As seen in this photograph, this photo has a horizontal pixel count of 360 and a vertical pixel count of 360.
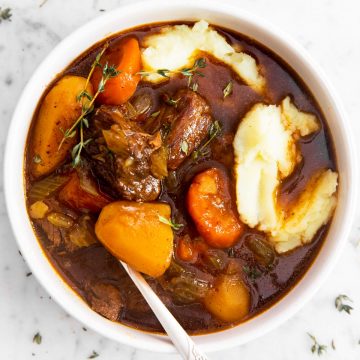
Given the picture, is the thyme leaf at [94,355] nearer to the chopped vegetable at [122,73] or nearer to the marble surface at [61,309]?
the marble surface at [61,309]

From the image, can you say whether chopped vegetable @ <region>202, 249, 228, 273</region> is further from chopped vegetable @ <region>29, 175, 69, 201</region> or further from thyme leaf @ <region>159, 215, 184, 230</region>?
chopped vegetable @ <region>29, 175, 69, 201</region>

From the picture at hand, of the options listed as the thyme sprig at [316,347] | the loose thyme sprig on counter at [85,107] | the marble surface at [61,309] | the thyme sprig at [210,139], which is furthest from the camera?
the thyme sprig at [316,347]

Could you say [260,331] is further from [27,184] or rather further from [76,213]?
[27,184]

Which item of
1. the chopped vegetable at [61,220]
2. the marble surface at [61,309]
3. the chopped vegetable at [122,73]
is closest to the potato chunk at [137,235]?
the chopped vegetable at [61,220]

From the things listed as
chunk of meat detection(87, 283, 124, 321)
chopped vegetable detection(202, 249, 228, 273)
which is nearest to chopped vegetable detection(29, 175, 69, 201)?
chunk of meat detection(87, 283, 124, 321)

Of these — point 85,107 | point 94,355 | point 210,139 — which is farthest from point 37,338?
point 210,139
